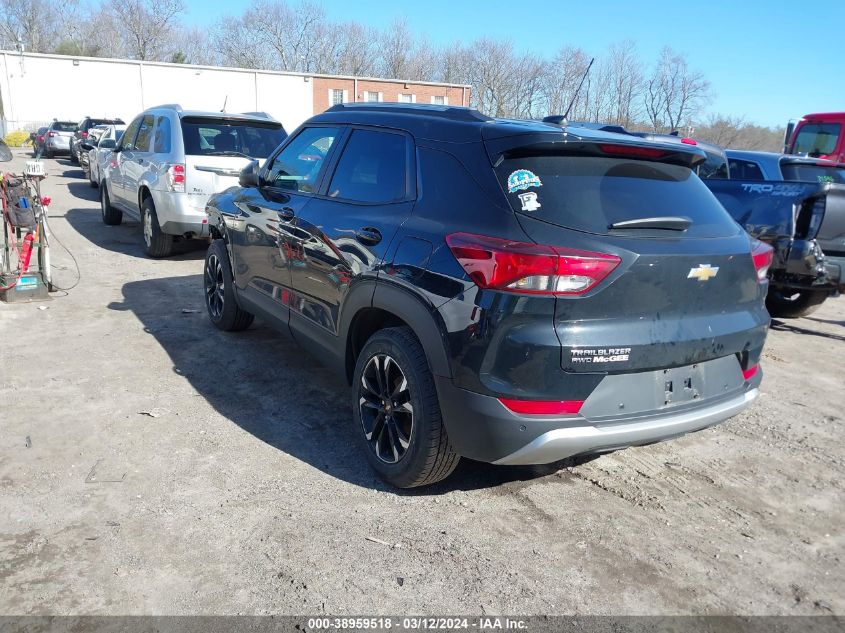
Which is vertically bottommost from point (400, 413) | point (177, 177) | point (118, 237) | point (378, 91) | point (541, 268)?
point (118, 237)

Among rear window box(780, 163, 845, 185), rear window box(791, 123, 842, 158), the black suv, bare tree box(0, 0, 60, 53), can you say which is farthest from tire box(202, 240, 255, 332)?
bare tree box(0, 0, 60, 53)

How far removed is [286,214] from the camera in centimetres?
441

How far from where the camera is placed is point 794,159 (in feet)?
26.0

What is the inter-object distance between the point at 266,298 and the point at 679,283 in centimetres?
301

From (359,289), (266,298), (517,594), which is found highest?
(359,289)

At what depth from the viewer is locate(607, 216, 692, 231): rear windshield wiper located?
2.88 m

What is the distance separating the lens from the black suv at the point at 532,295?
274 centimetres

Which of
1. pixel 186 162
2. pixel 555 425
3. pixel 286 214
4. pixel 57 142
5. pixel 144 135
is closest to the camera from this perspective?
pixel 555 425

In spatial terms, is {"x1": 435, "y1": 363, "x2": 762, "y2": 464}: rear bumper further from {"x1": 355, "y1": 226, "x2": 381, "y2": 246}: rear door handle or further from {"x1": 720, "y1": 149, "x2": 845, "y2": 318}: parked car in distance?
{"x1": 720, "y1": 149, "x2": 845, "y2": 318}: parked car in distance

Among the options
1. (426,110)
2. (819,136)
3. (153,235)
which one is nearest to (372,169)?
(426,110)

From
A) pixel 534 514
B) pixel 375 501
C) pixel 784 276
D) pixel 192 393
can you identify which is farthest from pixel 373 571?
pixel 784 276

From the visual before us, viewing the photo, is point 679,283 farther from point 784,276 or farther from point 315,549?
point 784,276

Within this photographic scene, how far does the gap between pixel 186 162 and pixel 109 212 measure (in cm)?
425

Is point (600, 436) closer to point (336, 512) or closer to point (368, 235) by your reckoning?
point (336, 512)
